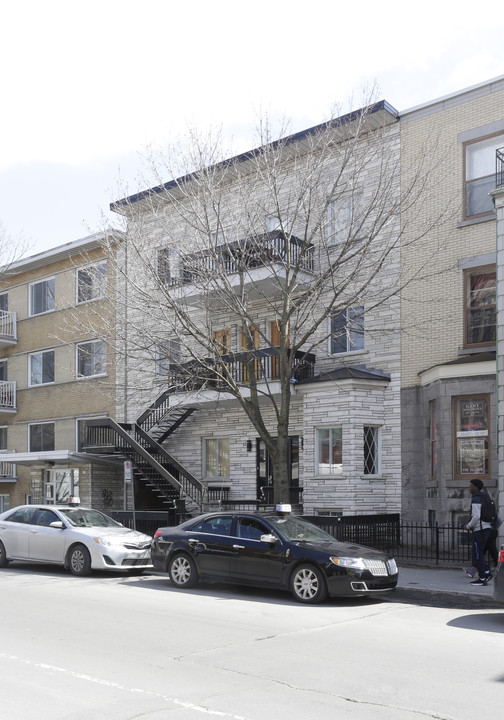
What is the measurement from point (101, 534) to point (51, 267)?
17292mm

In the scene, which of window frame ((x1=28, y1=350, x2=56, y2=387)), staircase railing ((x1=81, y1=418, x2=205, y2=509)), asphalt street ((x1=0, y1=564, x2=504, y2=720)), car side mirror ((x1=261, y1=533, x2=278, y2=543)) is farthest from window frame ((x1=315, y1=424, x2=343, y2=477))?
window frame ((x1=28, y1=350, x2=56, y2=387))

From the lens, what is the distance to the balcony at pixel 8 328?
30688mm

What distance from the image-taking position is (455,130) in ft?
62.6

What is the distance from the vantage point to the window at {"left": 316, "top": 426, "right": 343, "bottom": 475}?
65.1 feet

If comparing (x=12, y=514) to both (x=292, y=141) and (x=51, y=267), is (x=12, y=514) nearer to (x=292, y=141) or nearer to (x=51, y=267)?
(x=292, y=141)

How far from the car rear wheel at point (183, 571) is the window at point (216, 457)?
10518 millimetres

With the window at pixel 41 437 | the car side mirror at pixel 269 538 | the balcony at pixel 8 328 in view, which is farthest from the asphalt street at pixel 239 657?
the balcony at pixel 8 328

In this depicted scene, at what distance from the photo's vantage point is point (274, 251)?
18531 millimetres

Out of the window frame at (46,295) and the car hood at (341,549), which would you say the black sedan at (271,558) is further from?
the window frame at (46,295)

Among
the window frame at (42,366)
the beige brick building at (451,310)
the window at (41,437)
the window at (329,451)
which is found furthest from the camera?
the window frame at (42,366)

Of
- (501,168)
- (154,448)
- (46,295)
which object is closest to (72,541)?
(154,448)

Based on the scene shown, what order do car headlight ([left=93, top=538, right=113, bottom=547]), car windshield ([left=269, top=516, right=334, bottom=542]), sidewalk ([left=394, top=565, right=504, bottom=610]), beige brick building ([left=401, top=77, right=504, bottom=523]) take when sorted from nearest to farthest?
sidewalk ([left=394, top=565, right=504, bottom=610]), car windshield ([left=269, top=516, right=334, bottom=542]), car headlight ([left=93, top=538, right=113, bottom=547]), beige brick building ([left=401, top=77, right=504, bottom=523])

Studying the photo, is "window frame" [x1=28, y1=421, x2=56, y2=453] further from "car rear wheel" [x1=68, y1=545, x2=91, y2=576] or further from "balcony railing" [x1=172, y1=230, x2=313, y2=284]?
"car rear wheel" [x1=68, y1=545, x2=91, y2=576]

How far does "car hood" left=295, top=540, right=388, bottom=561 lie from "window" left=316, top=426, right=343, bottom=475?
7.82 meters
